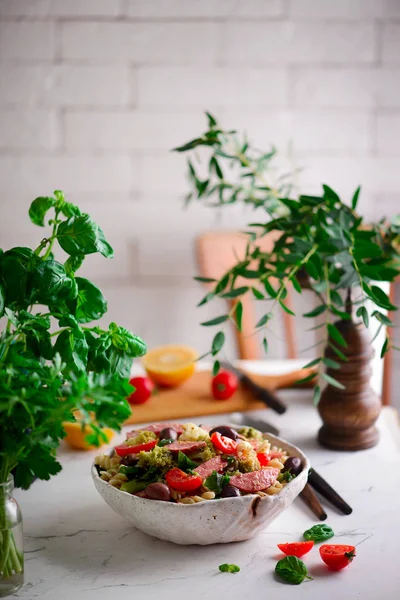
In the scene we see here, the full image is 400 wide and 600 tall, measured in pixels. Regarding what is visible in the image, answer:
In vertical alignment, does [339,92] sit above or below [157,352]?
above

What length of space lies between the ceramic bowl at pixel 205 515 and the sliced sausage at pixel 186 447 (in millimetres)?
105

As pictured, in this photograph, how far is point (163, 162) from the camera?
2555 millimetres

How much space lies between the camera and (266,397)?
5.52ft

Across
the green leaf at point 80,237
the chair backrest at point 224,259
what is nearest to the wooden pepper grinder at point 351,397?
the green leaf at point 80,237

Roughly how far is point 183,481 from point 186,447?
8 centimetres

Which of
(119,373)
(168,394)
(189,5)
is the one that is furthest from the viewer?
(189,5)

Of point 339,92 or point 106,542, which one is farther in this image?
point 339,92

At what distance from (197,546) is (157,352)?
0.82m

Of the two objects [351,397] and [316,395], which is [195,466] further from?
[351,397]

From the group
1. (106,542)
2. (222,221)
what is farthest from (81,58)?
(106,542)

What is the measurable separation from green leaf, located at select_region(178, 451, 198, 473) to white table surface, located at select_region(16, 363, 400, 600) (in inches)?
4.6

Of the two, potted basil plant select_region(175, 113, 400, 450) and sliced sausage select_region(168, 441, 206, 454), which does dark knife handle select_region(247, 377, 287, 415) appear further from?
sliced sausage select_region(168, 441, 206, 454)

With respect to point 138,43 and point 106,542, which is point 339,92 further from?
point 106,542

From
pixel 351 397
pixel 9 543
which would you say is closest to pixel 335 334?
pixel 351 397
